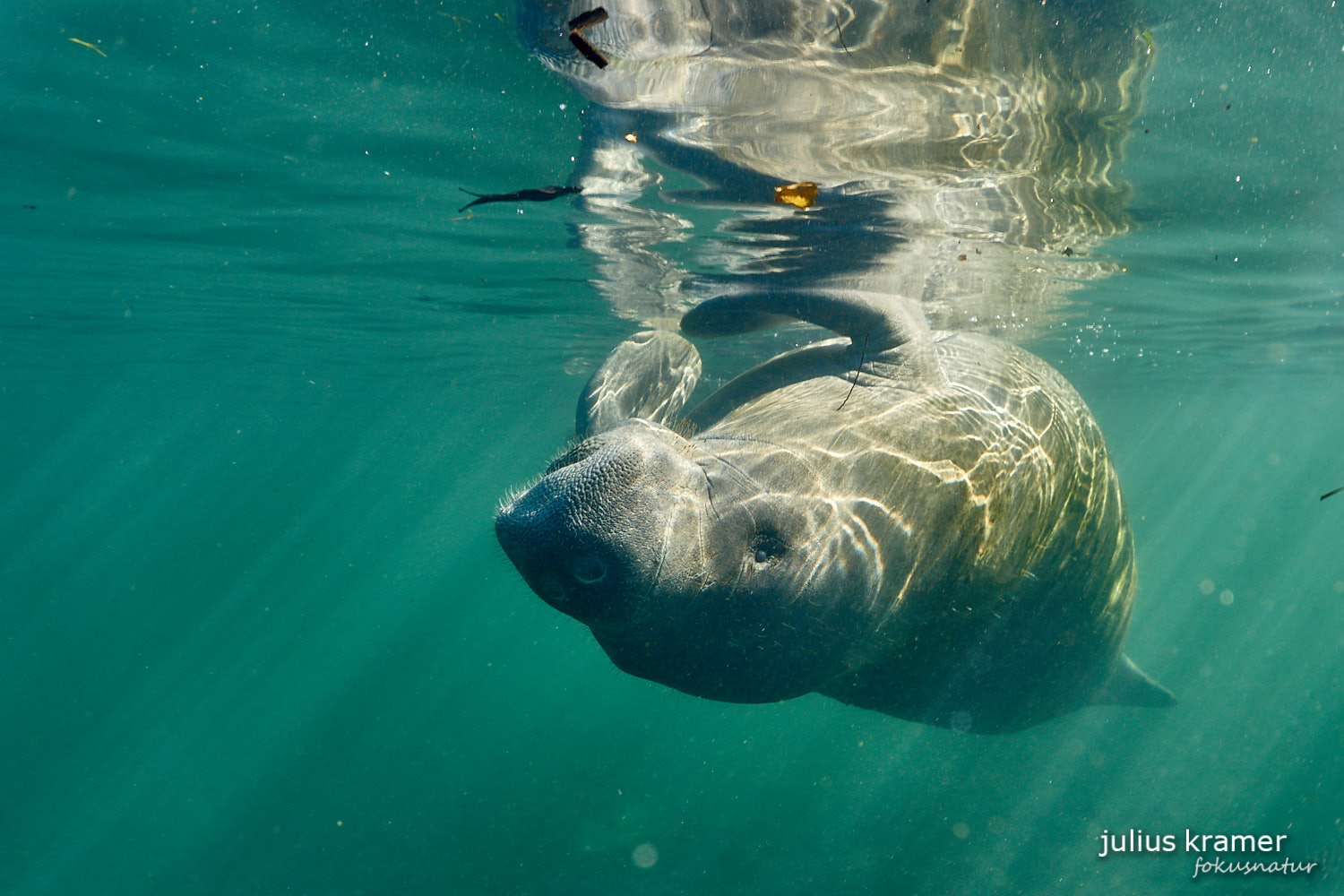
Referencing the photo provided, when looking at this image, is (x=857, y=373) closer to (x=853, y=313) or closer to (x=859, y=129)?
(x=853, y=313)

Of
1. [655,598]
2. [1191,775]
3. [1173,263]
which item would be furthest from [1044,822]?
[655,598]

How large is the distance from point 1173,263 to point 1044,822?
453 inches

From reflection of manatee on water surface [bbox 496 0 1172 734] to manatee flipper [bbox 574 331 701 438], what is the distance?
0.03 meters

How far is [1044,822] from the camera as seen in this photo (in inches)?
608

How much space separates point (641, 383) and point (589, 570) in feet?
9.98

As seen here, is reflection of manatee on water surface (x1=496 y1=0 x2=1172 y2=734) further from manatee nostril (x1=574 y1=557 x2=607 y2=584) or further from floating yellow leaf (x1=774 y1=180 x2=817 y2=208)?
floating yellow leaf (x1=774 y1=180 x2=817 y2=208)

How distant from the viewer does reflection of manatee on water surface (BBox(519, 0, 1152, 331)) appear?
13.9 feet

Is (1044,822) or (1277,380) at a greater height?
(1277,380)

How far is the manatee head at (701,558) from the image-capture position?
6.15ft

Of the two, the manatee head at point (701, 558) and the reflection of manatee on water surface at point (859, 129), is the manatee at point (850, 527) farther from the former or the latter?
the reflection of manatee on water surface at point (859, 129)

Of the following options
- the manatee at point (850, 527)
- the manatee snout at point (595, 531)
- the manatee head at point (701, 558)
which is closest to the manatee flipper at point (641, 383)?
the manatee at point (850, 527)

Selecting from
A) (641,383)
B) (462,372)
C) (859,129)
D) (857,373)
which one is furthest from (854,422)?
(462,372)

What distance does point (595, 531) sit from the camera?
1.84m

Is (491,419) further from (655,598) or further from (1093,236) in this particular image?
(655,598)
